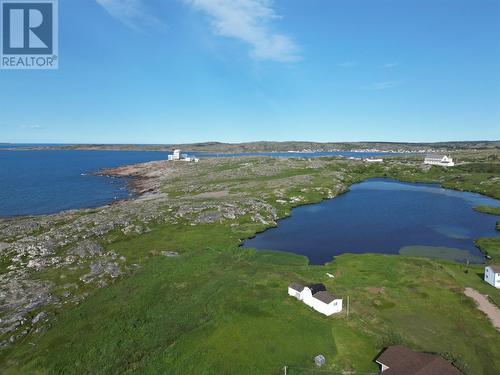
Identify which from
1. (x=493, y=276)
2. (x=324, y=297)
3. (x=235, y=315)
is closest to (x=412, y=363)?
(x=324, y=297)

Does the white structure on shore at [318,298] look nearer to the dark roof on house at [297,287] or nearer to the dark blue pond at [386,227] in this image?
the dark roof on house at [297,287]

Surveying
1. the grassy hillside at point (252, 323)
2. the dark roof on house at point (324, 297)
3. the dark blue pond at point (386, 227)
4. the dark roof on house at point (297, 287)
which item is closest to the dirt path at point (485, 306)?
the grassy hillside at point (252, 323)

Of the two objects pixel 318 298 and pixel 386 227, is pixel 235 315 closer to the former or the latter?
pixel 318 298

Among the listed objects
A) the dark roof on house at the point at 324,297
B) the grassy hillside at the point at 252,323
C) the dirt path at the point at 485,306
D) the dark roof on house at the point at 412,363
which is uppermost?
the dark roof on house at the point at 324,297

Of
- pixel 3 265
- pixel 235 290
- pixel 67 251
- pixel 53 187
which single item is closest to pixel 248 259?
pixel 235 290

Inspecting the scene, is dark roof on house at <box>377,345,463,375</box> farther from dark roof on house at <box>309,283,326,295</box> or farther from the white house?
the white house
